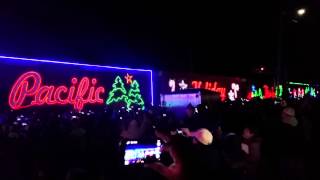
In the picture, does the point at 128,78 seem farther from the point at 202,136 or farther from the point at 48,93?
the point at 202,136

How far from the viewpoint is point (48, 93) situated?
1410cm

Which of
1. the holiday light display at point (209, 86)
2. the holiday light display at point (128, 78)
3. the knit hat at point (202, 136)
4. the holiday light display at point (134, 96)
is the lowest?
the knit hat at point (202, 136)

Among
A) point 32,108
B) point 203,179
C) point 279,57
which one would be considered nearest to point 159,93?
point 279,57

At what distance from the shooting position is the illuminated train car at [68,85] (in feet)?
42.9

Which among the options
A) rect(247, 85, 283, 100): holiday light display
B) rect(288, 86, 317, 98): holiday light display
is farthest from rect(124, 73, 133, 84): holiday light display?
rect(288, 86, 317, 98): holiday light display

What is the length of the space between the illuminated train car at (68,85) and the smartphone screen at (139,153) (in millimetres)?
7085

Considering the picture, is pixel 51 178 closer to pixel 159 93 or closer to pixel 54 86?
pixel 54 86

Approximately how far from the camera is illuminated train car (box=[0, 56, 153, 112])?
13.1 m

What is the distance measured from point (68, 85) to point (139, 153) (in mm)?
8485

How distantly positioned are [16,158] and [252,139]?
400 centimetres

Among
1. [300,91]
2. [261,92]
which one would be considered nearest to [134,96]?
[261,92]

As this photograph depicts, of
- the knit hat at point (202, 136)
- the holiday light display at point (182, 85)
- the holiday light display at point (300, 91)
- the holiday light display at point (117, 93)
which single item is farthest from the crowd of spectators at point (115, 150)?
the holiday light display at point (300, 91)

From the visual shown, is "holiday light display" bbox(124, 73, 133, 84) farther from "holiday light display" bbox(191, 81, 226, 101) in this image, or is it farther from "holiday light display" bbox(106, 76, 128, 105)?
"holiday light display" bbox(191, 81, 226, 101)

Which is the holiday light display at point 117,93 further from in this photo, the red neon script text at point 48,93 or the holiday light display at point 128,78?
the red neon script text at point 48,93
